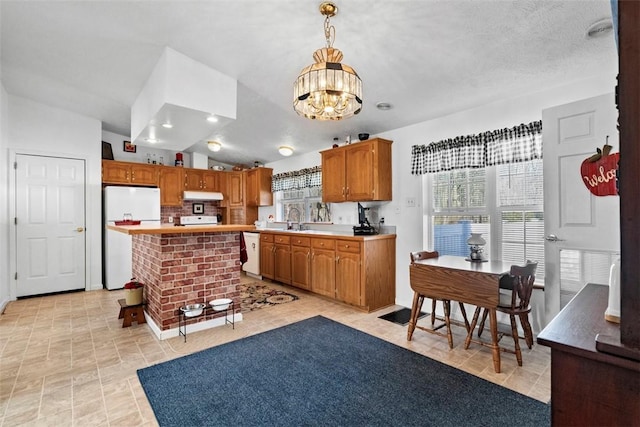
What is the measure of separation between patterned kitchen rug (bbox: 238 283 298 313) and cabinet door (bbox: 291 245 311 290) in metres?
0.22

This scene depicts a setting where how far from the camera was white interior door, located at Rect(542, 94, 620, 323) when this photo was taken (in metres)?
2.24

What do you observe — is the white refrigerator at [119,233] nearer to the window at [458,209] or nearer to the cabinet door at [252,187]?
the cabinet door at [252,187]

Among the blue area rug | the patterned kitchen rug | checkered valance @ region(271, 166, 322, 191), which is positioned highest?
checkered valance @ region(271, 166, 322, 191)

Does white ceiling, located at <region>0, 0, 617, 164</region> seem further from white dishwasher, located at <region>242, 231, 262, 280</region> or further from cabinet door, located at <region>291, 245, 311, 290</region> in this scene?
white dishwasher, located at <region>242, 231, 262, 280</region>

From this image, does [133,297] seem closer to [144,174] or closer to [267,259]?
[267,259]

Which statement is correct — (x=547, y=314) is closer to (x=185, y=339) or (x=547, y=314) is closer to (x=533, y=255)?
(x=533, y=255)

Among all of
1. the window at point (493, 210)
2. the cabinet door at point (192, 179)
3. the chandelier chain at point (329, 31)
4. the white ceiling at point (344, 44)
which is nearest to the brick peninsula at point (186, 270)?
the white ceiling at point (344, 44)

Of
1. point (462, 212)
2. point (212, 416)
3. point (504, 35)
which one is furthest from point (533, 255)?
point (212, 416)

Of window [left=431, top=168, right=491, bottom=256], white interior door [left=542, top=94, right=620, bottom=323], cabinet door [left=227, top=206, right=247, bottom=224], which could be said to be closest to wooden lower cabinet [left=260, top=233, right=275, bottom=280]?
cabinet door [left=227, top=206, right=247, bottom=224]

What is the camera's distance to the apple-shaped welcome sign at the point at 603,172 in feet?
4.56

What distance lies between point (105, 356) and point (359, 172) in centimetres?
315

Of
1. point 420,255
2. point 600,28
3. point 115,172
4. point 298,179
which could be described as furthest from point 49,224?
point 600,28

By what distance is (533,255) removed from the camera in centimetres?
287

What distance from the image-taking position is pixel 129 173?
5.33 metres
